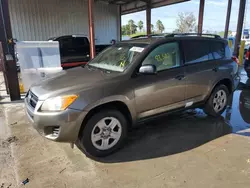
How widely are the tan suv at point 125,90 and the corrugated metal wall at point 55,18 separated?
10.00 meters

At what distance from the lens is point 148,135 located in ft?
12.3

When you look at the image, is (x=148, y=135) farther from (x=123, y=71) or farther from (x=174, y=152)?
(x=123, y=71)

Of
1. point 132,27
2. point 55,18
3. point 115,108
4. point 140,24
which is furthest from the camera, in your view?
point 140,24

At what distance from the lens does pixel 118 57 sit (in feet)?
11.8

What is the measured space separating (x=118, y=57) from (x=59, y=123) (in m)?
1.56

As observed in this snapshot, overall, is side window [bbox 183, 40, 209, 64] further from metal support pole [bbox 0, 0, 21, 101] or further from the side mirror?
metal support pole [bbox 0, 0, 21, 101]

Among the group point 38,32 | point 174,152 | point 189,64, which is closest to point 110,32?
point 38,32

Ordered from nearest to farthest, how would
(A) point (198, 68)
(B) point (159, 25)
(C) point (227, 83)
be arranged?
(A) point (198, 68), (C) point (227, 83), (B) point (159, 25)

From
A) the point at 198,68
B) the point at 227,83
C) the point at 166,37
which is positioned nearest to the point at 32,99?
the point at 166,37

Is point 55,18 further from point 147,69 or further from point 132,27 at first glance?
point 132,27

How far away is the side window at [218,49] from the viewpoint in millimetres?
4309

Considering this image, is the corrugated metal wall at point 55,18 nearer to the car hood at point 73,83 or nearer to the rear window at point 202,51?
the car hood at point 73,83

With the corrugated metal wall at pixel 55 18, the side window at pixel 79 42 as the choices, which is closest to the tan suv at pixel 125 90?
the side window at pixel 79 42

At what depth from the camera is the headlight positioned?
8.66ft
